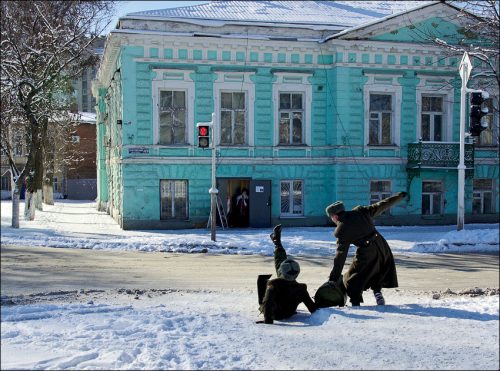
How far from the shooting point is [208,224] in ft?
71.5

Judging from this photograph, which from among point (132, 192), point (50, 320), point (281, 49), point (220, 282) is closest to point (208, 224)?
point (132, 192)

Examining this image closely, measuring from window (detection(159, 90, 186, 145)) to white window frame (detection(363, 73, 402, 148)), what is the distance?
7072 millimetres

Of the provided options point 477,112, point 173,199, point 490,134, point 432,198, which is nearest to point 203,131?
point 173,199

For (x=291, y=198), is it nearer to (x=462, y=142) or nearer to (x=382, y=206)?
(x=462, y=142)

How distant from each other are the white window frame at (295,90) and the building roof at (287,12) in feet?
6.79

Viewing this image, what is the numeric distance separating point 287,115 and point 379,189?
15.4 ft

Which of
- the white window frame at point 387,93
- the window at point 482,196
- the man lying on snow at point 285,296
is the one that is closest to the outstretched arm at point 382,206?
the man lying on snow at point 285,296

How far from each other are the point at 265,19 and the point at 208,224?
27.3 ft

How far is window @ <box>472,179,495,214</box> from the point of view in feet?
79.4

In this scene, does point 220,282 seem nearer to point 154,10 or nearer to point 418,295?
point 418,295

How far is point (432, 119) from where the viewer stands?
23.8 meters

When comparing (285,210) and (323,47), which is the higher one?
(323,47)

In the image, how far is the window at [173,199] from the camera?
71.8 ft

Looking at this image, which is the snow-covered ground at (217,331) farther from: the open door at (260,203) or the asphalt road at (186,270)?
the open door at (260,203)
